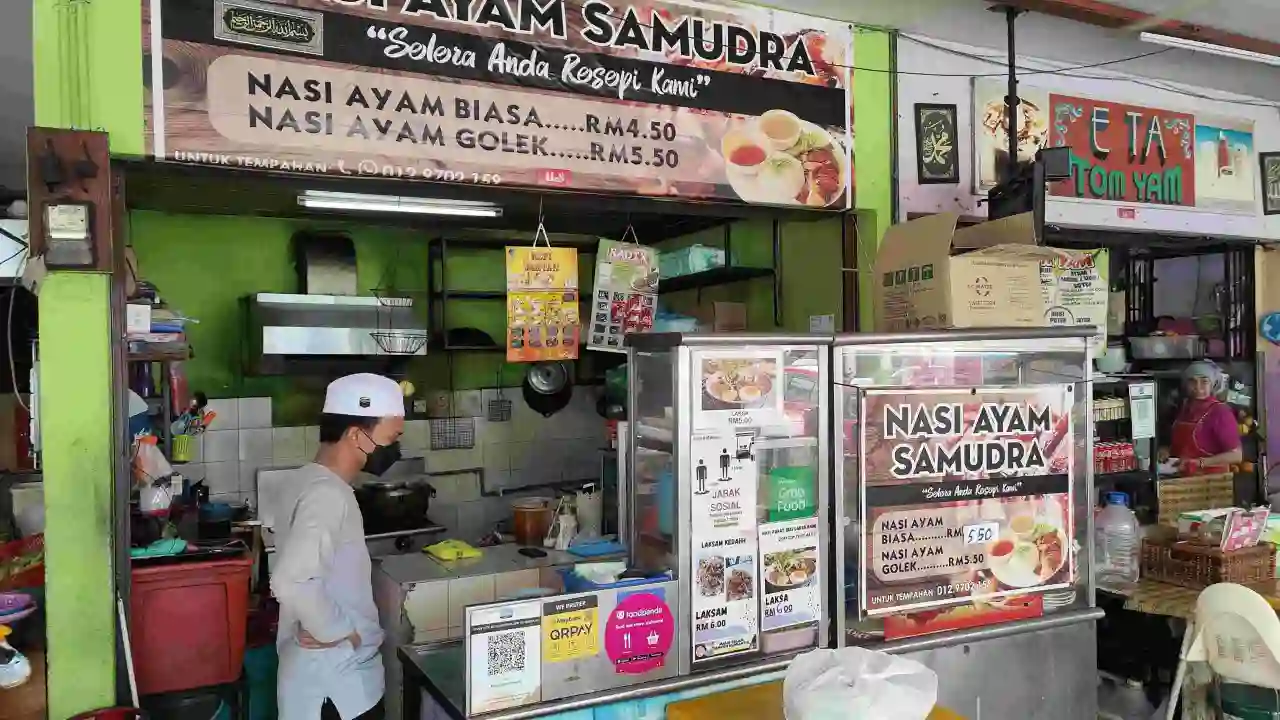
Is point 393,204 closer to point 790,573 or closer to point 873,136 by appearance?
point 873,136

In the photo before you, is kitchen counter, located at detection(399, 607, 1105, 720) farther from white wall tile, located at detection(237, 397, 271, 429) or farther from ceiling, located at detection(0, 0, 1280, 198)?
white wall tile, located at detection(237, 397, 271, 429)

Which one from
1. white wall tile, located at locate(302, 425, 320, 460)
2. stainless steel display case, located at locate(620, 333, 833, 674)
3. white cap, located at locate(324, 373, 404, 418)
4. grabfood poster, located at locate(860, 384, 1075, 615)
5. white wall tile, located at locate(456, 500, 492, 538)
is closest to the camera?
stainless steel display case, located at locate(620, 333, 833, 674)

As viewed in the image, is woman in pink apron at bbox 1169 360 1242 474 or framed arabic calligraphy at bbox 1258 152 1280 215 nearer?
woman in pink apron at bbox 1169 360 1242 474

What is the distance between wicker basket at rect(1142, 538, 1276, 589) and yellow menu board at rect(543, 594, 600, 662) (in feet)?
9.36

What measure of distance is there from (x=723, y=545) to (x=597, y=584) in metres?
0.38

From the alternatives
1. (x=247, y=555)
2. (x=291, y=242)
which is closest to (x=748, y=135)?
(x=247, y=555)

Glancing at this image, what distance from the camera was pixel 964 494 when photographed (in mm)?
2854

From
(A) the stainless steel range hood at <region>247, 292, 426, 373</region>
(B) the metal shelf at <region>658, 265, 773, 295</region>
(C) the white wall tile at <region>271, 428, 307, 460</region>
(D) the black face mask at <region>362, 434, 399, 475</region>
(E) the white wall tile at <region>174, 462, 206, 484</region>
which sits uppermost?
(B) the metal shelf at <region>658, 265, 773, 295</region>

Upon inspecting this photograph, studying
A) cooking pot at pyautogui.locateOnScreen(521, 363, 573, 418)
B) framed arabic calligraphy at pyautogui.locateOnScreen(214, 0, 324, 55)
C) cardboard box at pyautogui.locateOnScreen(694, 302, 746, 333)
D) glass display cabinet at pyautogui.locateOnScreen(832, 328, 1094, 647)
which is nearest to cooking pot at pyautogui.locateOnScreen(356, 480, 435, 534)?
cooking pot at pyautogui.locateOnScreen(521, 363, 573, 418)

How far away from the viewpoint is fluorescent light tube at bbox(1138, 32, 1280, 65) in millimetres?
3791

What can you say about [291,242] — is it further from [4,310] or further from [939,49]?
[939,49]

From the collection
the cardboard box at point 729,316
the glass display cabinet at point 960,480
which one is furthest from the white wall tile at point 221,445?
the glass display cabinet at point 960,480

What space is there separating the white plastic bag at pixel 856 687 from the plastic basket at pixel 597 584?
1.62ft

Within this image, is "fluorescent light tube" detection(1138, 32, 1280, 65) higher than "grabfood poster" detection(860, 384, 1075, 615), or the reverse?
"fluorescent light tube" detection(1138, 32, 1280, 65)
